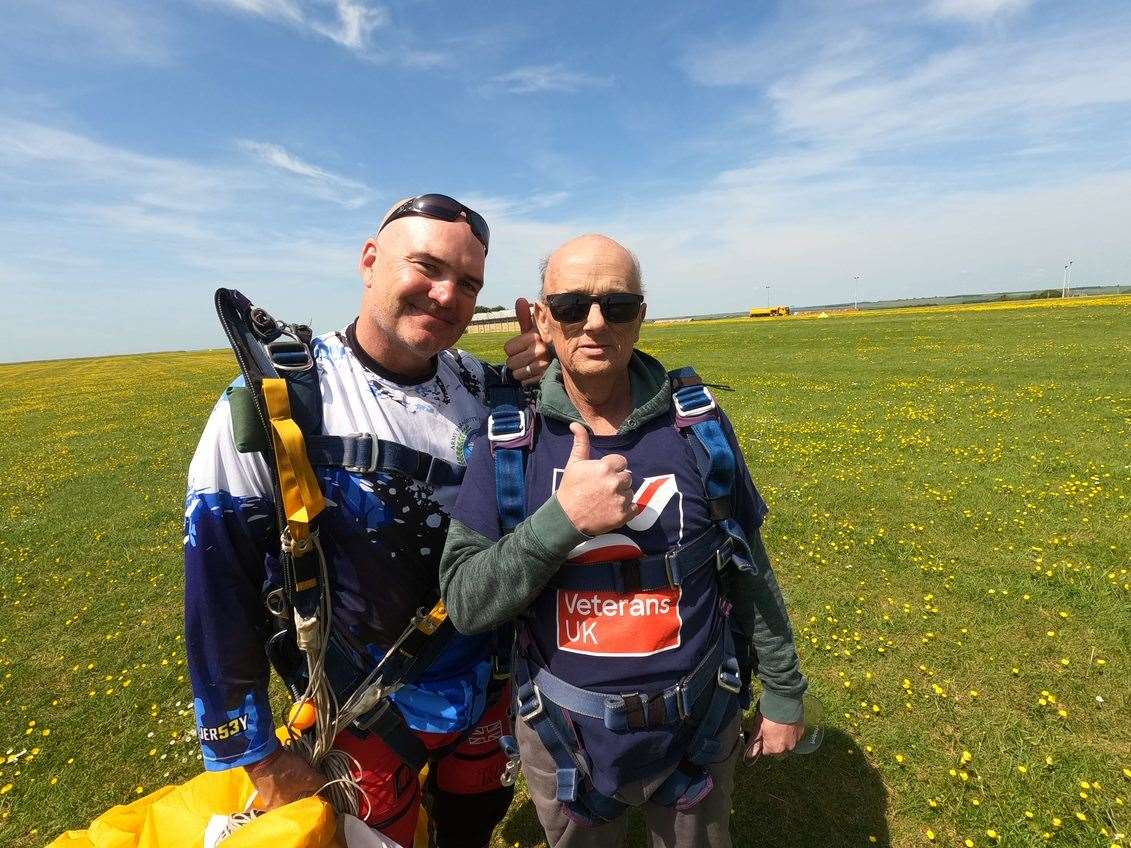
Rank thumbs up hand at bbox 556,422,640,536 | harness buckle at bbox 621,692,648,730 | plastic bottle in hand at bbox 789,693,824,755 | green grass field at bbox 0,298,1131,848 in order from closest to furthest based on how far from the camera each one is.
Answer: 1. thumbs up hand at bbox 556,422,640,536
2. harness buckle at bbox 621,692,648,730
3. plastic bottle in hand at bbox 789,693,824,755
4. green grass field at bbox 0,298,1131,848

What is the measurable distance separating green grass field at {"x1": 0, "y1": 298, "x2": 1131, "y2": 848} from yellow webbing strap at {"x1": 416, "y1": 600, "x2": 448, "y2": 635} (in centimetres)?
282

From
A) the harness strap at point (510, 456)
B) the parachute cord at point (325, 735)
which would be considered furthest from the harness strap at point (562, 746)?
the parachute cord at point (325, 735)

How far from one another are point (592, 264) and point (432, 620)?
1765mm

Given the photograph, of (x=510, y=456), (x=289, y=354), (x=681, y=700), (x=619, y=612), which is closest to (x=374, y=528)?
(x=510, y=456)

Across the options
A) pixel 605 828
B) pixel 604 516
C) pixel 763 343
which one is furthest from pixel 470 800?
pixel 763 343

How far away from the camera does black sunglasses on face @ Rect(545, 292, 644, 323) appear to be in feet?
7.39

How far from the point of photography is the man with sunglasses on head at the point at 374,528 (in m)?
2.20

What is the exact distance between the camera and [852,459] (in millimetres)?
11953

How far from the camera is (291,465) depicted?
2.07 metres

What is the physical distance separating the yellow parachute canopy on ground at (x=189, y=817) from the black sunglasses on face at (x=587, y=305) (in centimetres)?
224

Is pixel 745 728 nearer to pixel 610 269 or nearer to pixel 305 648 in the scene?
pixel 305 648

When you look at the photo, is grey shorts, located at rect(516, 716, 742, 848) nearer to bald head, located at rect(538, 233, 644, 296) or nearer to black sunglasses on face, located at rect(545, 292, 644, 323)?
black sunglasses on face, located at rect(545, 292, 644, 323)

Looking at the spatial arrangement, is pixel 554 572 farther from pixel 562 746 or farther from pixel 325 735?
pixel 325 735

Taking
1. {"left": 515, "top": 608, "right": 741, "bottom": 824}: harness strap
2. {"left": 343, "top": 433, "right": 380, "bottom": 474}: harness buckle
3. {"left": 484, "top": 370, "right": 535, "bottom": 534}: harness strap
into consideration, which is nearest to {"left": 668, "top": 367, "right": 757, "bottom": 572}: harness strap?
{"left": 515, "top": 608, "right": 741, "bottom": 824}: harness strap
